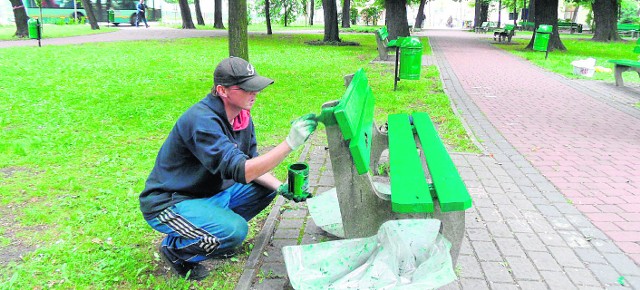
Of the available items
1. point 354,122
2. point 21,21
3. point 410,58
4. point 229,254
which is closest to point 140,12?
point 21,21

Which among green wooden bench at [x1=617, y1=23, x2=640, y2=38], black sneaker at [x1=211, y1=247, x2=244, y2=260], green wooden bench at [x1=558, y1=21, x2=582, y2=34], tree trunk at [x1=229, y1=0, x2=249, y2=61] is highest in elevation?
green wooden bench at [x1=558, y1=21, x2=582, y2=34]

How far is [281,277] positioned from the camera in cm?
288

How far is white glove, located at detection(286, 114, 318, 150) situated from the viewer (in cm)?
240

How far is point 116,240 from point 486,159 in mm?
3629

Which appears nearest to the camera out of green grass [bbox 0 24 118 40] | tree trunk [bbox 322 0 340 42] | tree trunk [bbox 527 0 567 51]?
tree trunk [bbox 527 0 567 51]

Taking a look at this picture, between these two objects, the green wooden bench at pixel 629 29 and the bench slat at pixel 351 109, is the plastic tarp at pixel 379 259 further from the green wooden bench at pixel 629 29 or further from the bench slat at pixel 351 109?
the green wooden bench at pixel 629 29

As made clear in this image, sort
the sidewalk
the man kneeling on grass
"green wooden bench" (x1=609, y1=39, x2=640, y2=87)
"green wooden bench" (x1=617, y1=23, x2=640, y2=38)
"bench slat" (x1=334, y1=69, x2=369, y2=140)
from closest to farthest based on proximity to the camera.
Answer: "bench slat" (x1=334, y1=69, x2=369, y2=140) < the man kneeling on grass < the sidewalk < "green wooden bench" (x1=609, y1=39, x2=640, y2=87) < "green wooden bench" (x1=617, y1=23, x2=640, y2=38)

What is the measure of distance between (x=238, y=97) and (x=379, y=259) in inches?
44.0

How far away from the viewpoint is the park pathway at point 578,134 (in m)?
4.04

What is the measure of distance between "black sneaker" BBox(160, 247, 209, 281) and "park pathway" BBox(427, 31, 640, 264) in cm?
267

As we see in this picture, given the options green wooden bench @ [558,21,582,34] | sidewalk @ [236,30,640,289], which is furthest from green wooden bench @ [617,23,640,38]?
sidewalk @ [236,30,640,289]

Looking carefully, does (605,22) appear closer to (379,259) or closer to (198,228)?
(379,259)

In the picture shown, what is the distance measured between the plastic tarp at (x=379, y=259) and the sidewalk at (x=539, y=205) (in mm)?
208

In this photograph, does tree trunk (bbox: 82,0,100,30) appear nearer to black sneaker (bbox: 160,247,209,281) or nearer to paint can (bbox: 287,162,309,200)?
black sneaker (bbox: 160,247,209,281)
